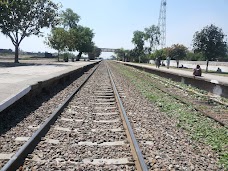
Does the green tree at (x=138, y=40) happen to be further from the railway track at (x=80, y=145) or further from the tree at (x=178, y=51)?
the railway track at (x=80, y=145)

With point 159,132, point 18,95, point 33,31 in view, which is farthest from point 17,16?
point 159,132

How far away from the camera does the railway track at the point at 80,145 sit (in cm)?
489

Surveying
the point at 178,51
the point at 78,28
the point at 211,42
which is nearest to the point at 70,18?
the point at 78,28

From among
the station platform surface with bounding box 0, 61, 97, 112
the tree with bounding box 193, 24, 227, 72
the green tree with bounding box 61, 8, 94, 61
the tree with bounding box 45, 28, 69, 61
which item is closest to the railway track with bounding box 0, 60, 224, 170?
the station platform surface with bounding box 0, 61, 97, 112

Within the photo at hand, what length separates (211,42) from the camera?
54438mm

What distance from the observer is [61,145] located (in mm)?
5918

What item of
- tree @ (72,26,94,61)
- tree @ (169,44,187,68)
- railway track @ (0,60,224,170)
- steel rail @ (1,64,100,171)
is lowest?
railway track @ (0,60,224,170)

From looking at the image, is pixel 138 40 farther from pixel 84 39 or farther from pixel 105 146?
pixel 105 146

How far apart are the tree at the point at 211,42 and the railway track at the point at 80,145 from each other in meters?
48.7

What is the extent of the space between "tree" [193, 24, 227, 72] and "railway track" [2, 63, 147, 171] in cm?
4873

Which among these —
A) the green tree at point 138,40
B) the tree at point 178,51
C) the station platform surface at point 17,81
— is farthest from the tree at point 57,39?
the green tree at point 138,40

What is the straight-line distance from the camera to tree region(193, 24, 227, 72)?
54419mm

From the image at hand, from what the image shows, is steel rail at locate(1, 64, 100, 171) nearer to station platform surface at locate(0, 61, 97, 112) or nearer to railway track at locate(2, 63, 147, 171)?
railway track at locate(2, 63, 147, 171)

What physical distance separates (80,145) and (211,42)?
170ft
